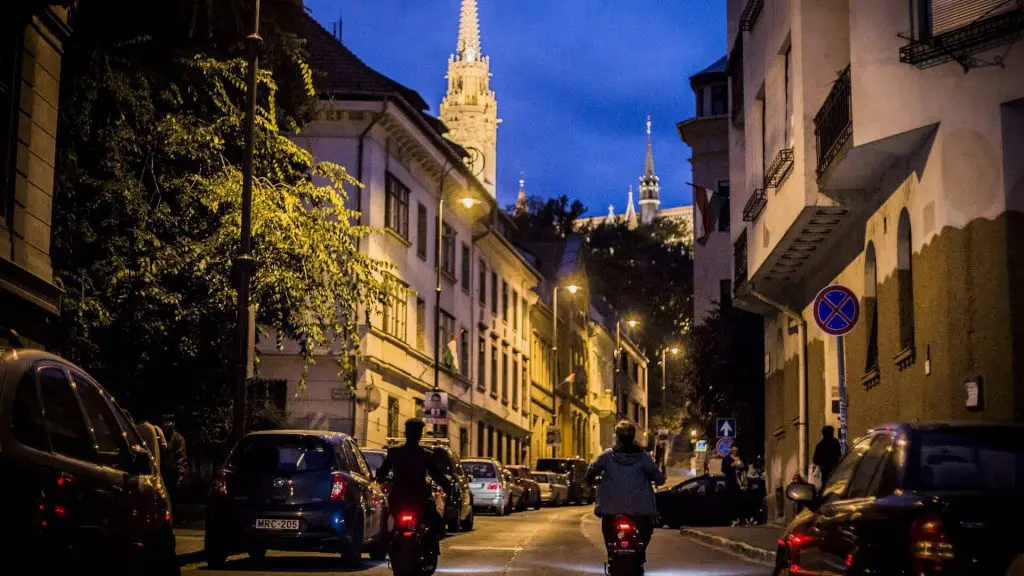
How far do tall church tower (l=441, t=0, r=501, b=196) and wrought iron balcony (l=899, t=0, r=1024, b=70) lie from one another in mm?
142818

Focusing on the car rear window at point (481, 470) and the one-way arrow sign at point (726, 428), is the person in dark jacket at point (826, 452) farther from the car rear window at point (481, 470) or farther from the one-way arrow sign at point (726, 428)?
the car rear window at point (481, 470)

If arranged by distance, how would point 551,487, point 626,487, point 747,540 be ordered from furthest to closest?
point 551,487, point 747,540, point 626,487

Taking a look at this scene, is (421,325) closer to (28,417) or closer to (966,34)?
(966,34)

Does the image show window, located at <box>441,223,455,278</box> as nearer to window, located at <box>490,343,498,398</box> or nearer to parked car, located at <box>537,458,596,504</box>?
window, located at <box>490,343,498,398</box>

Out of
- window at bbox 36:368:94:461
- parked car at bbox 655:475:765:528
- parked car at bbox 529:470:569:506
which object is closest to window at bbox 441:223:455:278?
parked car at bbox 529:470:569:506

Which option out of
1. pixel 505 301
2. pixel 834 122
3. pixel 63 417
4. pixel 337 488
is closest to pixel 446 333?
pixel 505 301

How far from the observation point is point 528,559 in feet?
66.4

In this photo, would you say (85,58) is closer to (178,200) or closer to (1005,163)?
(178,200)

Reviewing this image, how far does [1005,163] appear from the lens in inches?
639

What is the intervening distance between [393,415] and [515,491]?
4.86 metres

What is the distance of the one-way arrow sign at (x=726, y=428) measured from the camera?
1447 inches

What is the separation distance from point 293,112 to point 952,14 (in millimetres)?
15911

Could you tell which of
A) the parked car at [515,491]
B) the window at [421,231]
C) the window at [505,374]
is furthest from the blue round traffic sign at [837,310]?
the window at [505,374]

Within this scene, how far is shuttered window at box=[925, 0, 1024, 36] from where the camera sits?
55.2 feet
